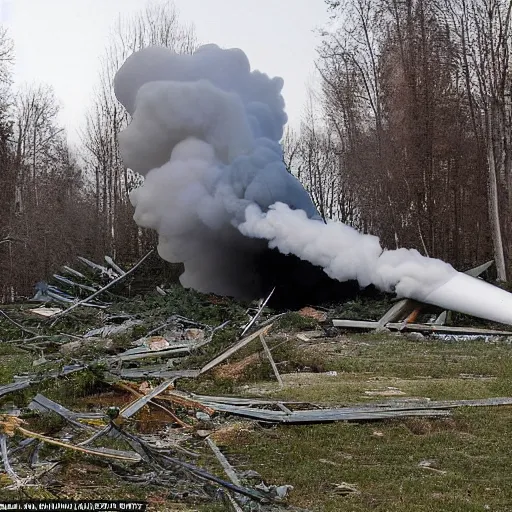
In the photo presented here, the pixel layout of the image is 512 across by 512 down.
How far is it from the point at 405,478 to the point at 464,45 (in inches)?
726

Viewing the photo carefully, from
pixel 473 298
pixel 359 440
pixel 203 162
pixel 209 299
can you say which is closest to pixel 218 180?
pixel 203 162

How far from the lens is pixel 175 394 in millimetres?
8609

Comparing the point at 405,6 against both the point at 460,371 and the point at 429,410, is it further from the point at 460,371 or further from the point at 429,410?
the point at 429,410

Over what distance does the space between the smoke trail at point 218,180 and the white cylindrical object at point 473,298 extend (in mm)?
1633

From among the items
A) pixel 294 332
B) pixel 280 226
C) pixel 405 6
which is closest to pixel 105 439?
pixel 294 332

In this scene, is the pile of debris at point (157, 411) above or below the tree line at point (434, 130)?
below

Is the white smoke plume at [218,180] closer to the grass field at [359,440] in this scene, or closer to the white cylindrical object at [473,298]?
the white cylindrical object at [473,298]

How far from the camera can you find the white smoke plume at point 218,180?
17.2 metres

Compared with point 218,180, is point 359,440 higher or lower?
lower

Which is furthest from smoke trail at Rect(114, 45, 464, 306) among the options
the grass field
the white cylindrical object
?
the grass field

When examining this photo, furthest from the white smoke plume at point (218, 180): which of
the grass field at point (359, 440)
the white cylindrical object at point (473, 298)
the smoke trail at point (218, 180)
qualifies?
the grass field at point (359, 440)

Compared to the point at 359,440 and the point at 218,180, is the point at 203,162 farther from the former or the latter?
the point at 359,440

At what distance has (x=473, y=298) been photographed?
48.6 ft

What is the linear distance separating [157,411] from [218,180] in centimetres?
1123
